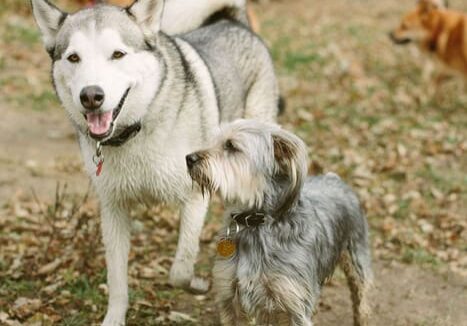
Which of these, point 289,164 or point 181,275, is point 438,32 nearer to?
point 181,275

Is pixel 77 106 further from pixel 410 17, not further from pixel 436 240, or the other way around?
pixel 410 17

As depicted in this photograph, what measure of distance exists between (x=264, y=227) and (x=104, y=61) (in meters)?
1.24

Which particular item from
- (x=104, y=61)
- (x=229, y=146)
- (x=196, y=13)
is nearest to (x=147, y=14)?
(x=104, y=61)

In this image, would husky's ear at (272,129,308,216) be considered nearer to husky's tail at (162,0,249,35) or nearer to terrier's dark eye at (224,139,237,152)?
terrier's dark eye at (224,139,237,152)

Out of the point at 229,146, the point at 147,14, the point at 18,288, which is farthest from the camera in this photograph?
the point at 18,288

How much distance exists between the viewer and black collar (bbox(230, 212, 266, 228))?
3.76 metres

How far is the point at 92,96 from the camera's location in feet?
12.4

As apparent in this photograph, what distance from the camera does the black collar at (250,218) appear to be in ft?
12.3

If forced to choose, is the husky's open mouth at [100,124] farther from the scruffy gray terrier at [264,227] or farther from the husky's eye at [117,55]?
the scruffy gray terrier at [264,227]

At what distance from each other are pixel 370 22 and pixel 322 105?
5620mm

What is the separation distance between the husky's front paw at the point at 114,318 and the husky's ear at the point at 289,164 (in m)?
1.41

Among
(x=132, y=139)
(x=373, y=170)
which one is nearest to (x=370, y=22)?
(x=373, y=170)

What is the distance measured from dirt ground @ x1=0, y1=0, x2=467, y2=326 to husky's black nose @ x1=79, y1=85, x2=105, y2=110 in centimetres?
159

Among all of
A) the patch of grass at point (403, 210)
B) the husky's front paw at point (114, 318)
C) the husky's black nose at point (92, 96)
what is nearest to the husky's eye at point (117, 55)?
the husky's black nose at point (92, 96)
